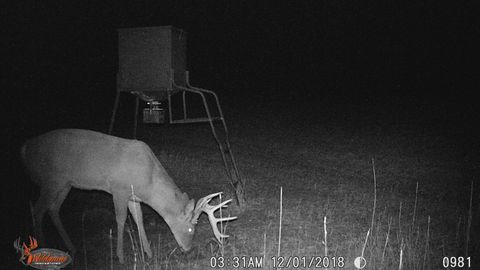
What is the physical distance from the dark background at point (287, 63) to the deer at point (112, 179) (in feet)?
24.7

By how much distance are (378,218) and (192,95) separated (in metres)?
22.8

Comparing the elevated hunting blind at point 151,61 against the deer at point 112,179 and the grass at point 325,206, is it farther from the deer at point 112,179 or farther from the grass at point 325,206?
the grass at point 325,206

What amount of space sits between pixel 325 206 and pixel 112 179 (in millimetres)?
2899

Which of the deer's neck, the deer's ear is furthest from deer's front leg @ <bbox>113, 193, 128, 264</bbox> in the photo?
the deer's ear

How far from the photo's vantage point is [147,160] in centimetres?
553

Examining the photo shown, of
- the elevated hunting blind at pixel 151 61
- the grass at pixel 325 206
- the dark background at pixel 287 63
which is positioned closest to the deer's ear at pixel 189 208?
the grass at pixel 325 206

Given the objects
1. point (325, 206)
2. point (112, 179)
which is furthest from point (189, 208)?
point (325, 206)

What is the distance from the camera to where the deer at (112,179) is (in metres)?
5.30

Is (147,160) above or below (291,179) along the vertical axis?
above

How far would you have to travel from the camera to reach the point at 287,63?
40938 mm

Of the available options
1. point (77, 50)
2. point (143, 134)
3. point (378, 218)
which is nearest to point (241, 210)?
point (378, 218)

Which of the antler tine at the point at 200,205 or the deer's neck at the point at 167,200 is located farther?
the deer's neck at the point at 167,200

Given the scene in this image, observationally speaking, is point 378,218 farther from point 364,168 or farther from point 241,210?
point 364,168

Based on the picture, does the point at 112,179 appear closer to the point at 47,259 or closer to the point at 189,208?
the point at 189,208
